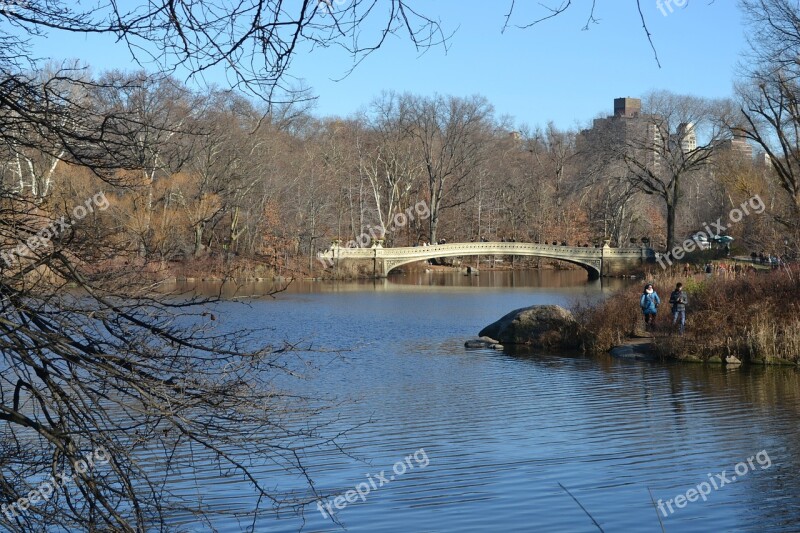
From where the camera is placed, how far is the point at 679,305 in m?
22.1

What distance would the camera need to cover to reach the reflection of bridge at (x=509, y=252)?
191 ft

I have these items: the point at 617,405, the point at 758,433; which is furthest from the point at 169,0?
the point at 617,405

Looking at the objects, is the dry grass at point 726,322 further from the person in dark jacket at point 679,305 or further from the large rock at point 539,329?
the large rock at point 539,329

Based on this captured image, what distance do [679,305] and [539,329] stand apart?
4259mm

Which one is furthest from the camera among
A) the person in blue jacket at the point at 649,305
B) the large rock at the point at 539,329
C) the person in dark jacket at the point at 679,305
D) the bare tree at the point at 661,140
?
the bare tree at the point at 661,140

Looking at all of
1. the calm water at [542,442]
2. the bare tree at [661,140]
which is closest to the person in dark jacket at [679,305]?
the calm water at [542,442]

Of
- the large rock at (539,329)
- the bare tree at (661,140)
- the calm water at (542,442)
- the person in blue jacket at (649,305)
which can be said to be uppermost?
the bare tree at (661,140)

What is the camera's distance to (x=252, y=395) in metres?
5.75

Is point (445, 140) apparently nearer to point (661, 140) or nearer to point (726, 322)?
point (661, 140)

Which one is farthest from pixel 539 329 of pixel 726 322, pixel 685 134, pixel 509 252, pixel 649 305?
Result: pixel 509 252

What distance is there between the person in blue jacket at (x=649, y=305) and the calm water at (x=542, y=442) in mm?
2168

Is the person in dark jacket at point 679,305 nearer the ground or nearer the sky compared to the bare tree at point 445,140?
nearer the ground

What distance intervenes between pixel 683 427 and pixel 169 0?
12.2 m

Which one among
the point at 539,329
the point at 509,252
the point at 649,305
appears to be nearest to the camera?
the point at 649,305
